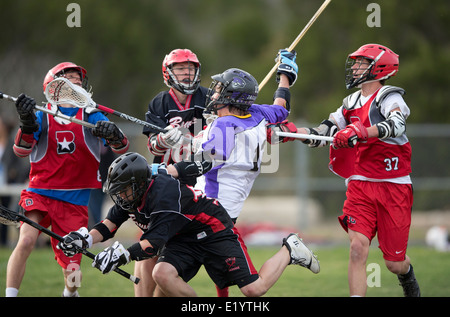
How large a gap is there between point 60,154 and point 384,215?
2905 mm

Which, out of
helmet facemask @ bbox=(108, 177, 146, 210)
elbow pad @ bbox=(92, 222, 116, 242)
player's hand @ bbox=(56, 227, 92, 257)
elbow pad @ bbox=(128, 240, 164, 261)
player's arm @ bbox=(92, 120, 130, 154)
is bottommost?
elbow pad @ bbox=(128, 240, 164, 261)

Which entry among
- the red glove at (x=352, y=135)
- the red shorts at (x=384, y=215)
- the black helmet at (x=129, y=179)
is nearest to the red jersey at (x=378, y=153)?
the red shorts at (x=384, y=215)

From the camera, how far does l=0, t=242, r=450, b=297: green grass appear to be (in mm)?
7426

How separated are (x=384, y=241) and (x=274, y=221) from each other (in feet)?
27.8

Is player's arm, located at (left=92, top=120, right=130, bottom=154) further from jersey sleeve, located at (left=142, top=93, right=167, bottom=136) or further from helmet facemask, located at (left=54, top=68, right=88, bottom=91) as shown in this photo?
helmet facemask, located at (left=54, top=68, right=88, bottom=91)

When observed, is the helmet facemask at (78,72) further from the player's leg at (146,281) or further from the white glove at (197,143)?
the player's leg at (146,281)

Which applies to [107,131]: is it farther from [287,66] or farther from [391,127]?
[391,127]

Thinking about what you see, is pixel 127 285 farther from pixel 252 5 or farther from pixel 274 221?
pixel 252 5

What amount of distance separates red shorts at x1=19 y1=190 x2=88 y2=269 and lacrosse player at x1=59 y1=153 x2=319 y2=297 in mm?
1060

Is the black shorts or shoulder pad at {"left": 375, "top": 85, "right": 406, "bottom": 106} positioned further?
shoulder pad at {"left": 375, "top": 85, "right": 406, "bottom": 106}

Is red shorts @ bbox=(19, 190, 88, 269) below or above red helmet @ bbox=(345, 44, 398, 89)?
below

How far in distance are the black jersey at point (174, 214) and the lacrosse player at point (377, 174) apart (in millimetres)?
1210

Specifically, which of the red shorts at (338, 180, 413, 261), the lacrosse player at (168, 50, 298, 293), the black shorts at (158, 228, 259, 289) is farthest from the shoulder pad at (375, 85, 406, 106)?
the black shorts at (158, 228, 259, 289)

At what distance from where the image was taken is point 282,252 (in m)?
5.86
